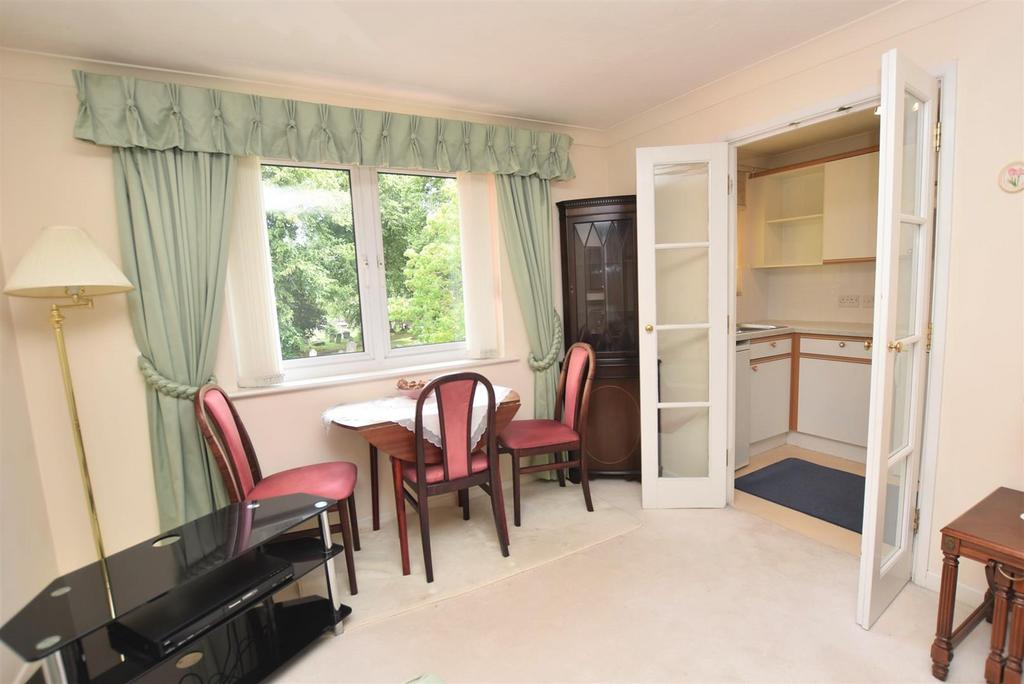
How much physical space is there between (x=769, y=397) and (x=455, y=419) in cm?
260

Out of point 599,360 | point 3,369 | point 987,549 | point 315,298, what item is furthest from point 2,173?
point 987,549

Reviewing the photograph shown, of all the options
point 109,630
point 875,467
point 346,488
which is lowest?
point 109,630

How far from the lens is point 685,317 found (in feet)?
9.27

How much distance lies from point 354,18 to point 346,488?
2.00m

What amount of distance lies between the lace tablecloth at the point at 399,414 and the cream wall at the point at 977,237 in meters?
1.97

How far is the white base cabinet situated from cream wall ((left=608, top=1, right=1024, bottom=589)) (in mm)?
1479

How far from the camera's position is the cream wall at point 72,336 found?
2.00 meters

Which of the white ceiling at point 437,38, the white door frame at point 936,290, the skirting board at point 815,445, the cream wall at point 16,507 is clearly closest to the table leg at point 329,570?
the cream wall at point 16,507

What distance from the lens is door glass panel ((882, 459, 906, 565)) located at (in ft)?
6.21

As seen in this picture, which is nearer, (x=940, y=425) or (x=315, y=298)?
(x=940, y=425)

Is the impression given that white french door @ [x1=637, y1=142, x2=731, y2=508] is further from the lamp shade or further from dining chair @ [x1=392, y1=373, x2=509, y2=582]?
the lamp shade

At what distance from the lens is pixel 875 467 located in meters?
1.71

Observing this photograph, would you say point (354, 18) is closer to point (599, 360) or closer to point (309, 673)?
point (599, 360)

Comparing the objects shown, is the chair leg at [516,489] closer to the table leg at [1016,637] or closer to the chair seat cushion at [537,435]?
the chair seat cushion at [537,435]
